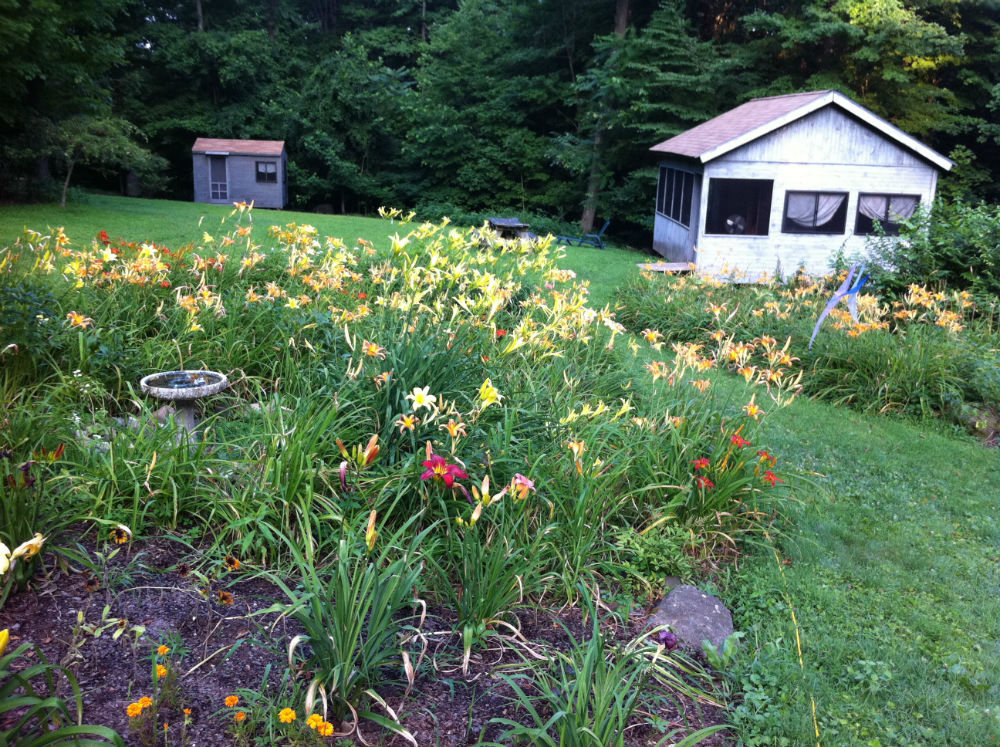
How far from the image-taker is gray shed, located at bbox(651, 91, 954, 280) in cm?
1505

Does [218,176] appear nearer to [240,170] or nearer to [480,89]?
[240,170]

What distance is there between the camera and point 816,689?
9.70 feet

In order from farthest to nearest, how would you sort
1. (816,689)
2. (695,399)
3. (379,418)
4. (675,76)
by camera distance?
(675,76)
(695,399)
(379,418)
(816,689)

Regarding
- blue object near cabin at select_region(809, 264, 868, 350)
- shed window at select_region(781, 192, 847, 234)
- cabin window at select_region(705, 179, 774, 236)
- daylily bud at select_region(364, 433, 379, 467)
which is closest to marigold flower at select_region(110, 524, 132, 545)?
daylily bud at select_region(364, 433, 379, 467)

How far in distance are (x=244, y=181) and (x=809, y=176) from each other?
58.9 ft

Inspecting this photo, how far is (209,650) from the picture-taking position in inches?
105

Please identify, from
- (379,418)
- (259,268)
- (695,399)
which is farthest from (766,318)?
(379,418)

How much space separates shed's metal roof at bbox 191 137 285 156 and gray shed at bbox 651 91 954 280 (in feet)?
50.4

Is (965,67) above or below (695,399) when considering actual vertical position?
above

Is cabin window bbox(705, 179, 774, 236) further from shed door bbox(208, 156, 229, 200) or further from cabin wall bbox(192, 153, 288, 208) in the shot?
shed door bbox(208, 156, 229, 200)

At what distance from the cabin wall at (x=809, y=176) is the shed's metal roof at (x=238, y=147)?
15852mm

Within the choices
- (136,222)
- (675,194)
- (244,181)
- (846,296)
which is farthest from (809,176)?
(244,181)

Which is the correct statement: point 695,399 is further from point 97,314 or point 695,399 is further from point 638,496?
point 97,314

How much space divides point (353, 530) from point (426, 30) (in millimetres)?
33062
